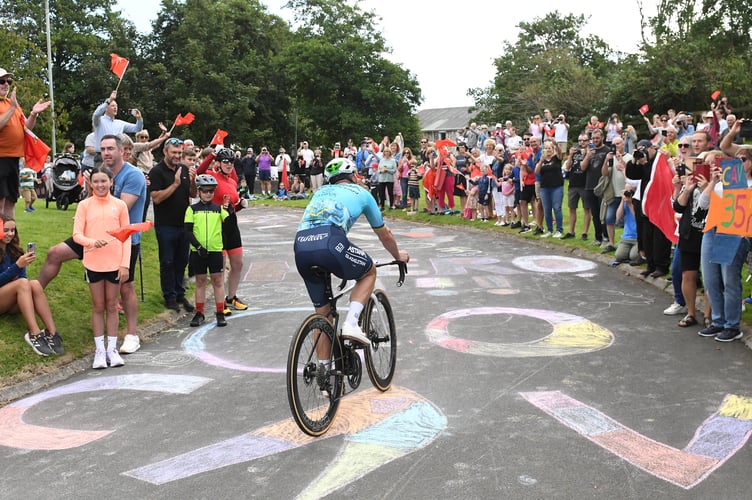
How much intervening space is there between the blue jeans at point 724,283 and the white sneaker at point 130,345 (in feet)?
20.8

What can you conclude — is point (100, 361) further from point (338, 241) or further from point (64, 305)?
point (338, 241)

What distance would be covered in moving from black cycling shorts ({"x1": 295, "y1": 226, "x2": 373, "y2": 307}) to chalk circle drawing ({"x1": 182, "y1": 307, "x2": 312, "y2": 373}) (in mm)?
1838

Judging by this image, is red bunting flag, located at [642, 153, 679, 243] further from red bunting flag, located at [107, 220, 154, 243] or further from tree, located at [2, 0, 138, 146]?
tree, located at [2, 0, 138, 146]

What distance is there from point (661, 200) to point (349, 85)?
49447mm

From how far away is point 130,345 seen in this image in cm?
762

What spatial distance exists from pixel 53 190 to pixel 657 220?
51.9 ft

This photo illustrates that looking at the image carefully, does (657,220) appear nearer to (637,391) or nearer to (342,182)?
(637,391)

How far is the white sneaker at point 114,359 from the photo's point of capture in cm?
713

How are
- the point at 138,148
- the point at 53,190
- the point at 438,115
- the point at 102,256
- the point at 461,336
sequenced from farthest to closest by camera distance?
the point at 438,115 < the point at 53,190 < the point at 138,148 < the point at 461,336 < the point at 102,256

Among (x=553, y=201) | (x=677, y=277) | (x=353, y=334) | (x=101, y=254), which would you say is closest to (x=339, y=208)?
(x=353, y=334)

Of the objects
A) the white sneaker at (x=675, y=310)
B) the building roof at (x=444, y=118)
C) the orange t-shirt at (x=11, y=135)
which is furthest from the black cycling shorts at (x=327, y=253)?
the building roof at (x=444, y=118)

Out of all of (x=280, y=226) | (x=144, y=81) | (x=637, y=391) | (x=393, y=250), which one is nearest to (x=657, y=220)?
(x=637, y=391)

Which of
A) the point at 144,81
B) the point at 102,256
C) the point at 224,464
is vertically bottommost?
the point at 224,464

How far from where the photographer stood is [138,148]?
39.0 feet
